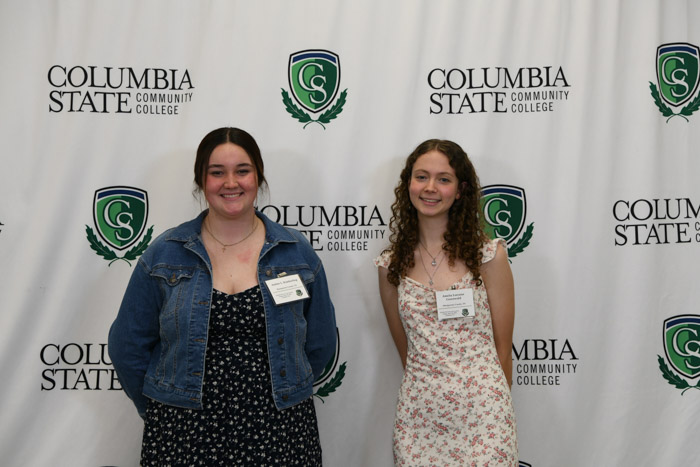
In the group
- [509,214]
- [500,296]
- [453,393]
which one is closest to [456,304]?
[500,296]

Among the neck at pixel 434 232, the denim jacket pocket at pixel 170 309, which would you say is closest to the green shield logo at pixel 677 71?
the neck at pixel 434 232

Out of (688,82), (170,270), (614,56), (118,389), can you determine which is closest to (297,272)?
(170,270)

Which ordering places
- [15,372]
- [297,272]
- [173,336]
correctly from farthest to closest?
[15,372] < [297,272] < [173,336]

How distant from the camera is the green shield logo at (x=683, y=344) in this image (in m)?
2.54

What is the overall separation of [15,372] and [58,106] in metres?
1.12

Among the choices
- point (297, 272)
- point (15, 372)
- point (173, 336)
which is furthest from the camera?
point (15, 372)

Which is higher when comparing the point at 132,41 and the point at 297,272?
the point at 132,41

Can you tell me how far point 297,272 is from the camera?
6.77ft

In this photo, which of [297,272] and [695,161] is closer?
[297,272]

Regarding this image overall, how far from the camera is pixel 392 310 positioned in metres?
2.39

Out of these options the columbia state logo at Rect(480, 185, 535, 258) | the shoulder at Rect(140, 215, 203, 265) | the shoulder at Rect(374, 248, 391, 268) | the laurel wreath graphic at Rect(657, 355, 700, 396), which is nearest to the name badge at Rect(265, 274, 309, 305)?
the shoulder at Rect(140, 215, 203, 265)

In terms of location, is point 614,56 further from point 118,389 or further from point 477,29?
point 118,389

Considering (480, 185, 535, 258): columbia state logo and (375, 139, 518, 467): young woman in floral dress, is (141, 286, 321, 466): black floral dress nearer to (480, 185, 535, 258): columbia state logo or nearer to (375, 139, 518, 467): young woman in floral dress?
(375, 139, 518, 467): young woman in floral dress

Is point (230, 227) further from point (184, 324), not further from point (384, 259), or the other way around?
point (384, 259)
